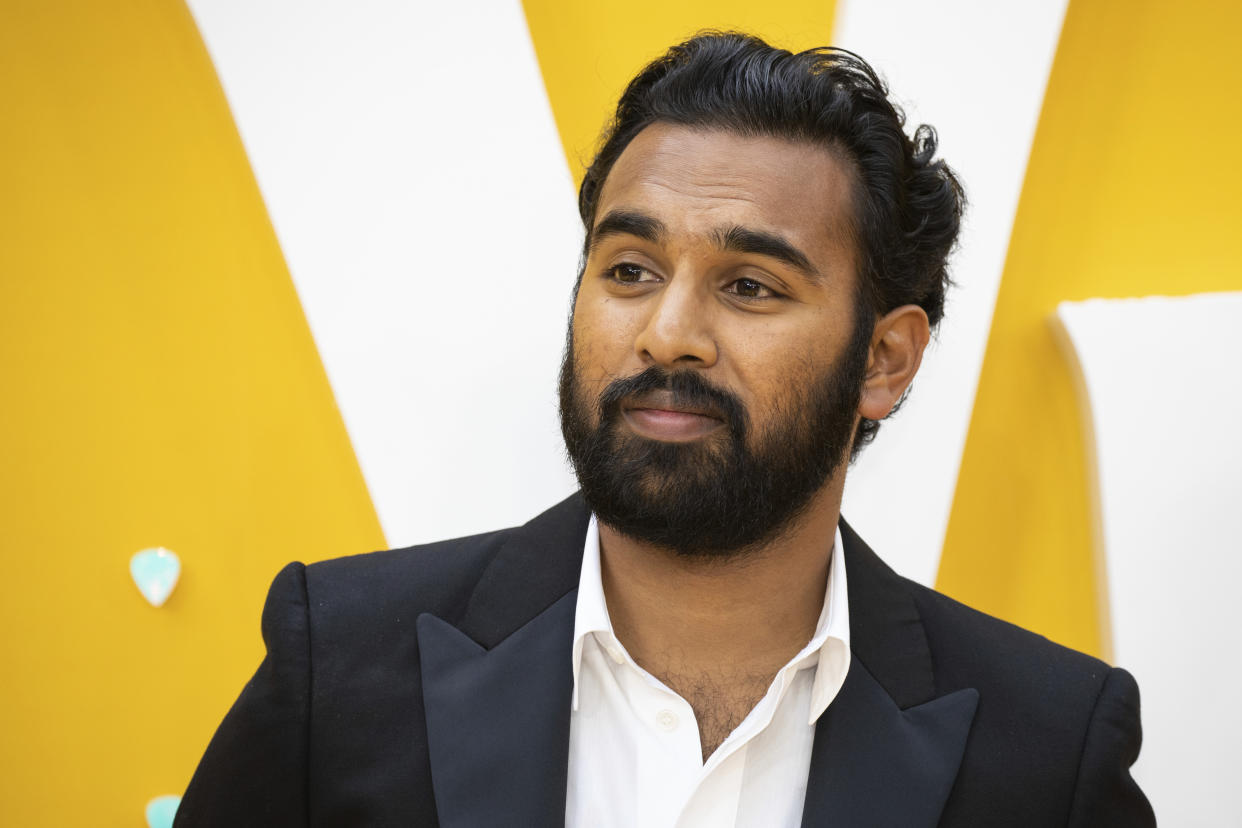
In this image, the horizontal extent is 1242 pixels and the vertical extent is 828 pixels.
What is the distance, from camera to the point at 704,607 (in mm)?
1723

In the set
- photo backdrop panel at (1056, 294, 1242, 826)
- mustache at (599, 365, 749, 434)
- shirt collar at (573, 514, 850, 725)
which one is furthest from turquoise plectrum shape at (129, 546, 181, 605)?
photo backdrop panel at (1056, 294, 1242, 826)

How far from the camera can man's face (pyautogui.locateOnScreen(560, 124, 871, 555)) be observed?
5.20 ft

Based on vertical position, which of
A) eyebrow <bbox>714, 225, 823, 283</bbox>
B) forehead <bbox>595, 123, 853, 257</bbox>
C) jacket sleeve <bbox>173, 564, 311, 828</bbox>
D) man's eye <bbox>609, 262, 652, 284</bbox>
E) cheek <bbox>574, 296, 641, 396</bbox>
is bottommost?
jacket sleeve <bbox>173, 564, 311, 828</bbox>

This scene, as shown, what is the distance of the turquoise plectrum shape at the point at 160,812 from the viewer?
1983 millimetres

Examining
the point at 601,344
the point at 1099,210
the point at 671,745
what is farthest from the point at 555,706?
the point at 1099,210

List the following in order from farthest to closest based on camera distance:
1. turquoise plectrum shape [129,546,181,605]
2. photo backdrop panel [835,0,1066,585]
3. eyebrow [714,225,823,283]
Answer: photo backdrop panel [835,0,1066,585] → turquoise plectrum shape [129,546,181,605] → eyebrow [714,225,823,283]

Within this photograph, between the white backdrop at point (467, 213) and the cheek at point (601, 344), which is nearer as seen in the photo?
the cheek at point (601, 344)

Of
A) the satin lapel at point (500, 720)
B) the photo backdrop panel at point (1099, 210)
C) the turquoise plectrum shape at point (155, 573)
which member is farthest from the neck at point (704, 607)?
the turquoise plectrum shape at point (155, 573)

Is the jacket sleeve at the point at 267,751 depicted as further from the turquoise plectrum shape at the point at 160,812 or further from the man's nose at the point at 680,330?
the man's nose at the point at 680,330

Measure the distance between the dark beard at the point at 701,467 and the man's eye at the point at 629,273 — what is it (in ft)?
0.54

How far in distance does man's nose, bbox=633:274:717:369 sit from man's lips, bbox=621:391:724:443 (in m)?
0.05

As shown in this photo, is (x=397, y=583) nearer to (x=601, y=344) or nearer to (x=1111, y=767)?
(x=601, y=344)

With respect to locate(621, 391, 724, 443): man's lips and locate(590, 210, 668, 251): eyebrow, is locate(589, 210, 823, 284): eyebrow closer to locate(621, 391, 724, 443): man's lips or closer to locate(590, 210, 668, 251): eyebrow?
locate(590, 210, 668, 251): eyebrow

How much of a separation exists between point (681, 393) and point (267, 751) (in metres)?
Answer: 0.76
